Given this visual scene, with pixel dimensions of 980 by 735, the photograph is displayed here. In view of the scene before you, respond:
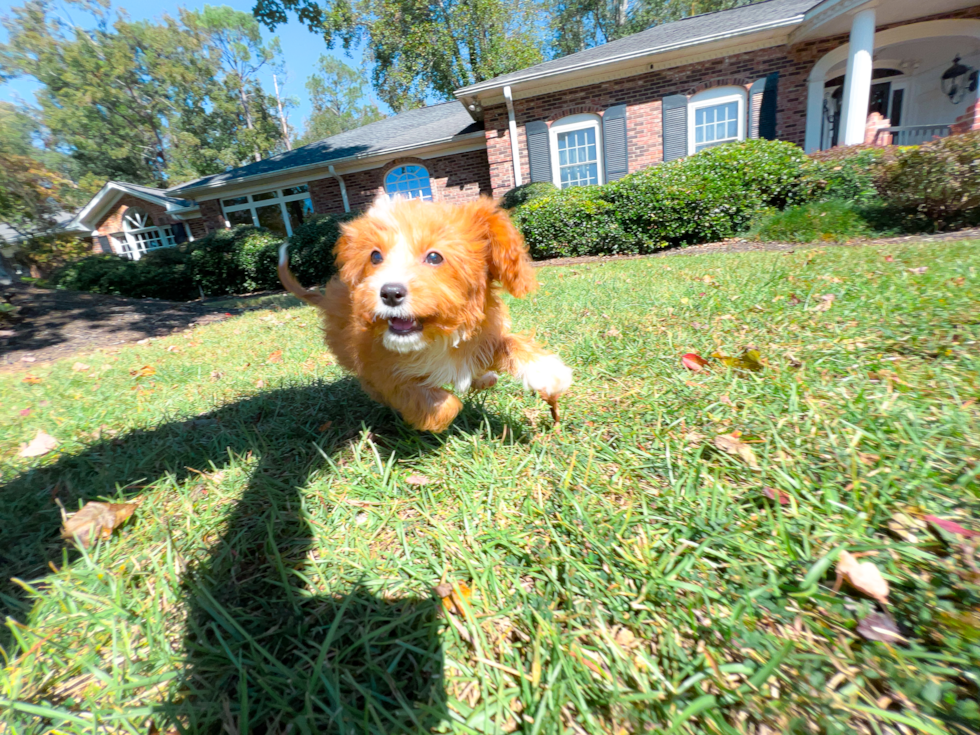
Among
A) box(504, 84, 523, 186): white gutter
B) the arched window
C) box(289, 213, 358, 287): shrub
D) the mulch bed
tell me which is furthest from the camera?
the arched window

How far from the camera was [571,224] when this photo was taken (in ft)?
36.0

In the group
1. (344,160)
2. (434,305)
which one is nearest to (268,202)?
(344,160)

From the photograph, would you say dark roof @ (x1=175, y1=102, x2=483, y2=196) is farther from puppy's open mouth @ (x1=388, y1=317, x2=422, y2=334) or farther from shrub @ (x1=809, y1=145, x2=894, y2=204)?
puppy's open mouth @ (x1=388, y1=317, x2=422, y2=334)

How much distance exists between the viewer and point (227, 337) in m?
6.57

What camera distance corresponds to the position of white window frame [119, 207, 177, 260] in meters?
27.3

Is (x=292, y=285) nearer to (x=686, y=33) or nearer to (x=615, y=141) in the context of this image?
(x=615, y=141)

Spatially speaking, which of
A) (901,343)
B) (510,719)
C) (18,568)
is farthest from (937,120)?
(18,568)

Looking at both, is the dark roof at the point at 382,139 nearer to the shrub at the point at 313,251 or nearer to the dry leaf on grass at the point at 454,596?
the shrub at the point at 313,251

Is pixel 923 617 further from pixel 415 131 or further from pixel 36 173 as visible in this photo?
pixel 415 131

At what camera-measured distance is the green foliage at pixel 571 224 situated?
1068cm

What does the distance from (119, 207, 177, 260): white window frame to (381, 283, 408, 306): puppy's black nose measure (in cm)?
3286

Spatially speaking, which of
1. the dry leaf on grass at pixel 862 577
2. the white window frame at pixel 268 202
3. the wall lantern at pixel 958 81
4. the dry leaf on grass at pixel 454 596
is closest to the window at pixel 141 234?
the white window frame at pixel 268 202

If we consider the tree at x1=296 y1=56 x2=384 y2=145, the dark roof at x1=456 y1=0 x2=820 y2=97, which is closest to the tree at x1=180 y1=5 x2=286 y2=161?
the tree at x1=296 y1=56 x2=384 y2=145

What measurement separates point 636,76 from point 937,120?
10.3m
